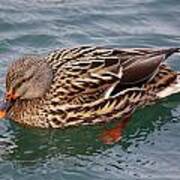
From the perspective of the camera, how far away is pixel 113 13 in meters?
13.5

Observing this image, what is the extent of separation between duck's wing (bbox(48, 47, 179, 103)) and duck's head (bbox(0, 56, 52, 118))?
195 millimetres

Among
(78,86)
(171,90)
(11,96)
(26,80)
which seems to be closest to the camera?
(11,96)

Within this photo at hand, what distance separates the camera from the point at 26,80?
10.5 meters

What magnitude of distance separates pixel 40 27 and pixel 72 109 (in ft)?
9.06

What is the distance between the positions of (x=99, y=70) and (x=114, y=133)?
2.52ft

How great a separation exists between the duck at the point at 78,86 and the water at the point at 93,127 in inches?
6.9

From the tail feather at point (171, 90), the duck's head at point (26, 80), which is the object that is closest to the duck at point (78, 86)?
the duck's head at point (26, 80)

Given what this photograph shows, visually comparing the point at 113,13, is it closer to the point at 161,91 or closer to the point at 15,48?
the point at 15,48

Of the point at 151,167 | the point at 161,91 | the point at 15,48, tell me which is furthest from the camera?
the point at 15,48

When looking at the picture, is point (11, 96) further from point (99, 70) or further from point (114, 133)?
point (114, 133)

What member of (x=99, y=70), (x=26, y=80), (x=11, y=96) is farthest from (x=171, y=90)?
(x=11, y=96)

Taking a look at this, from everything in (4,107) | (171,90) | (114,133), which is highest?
(171,90)

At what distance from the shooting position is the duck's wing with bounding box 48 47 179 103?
10656 millimetres

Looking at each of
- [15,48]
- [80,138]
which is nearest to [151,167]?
[80,138]
